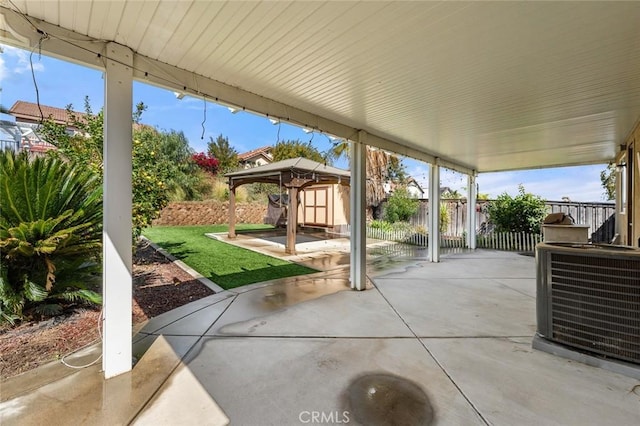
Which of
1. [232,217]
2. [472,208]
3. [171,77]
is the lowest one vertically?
[232,217]

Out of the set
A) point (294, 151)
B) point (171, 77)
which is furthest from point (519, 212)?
point (294, 151)

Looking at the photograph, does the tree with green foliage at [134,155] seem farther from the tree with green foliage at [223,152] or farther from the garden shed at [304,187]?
the tree with green foliage at [223,152]

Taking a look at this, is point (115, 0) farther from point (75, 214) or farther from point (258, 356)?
point (258, 356)

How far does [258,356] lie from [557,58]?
4.07 meters

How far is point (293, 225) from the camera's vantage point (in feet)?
29.5

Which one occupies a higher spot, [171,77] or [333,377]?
[171,77]

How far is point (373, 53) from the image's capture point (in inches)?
103

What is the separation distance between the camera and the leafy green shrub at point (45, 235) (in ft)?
10.1

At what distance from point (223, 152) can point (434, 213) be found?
63.9 ft

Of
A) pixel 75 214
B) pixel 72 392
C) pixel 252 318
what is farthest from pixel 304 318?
pixel 75 214

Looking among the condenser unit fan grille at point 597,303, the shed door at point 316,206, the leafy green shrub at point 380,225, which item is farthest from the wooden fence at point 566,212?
the condenser unit fan grille at point 597,303

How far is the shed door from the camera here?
1515 centimetres

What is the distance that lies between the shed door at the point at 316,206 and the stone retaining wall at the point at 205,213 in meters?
3.66

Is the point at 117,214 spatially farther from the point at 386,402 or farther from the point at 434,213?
the point at 434,213
